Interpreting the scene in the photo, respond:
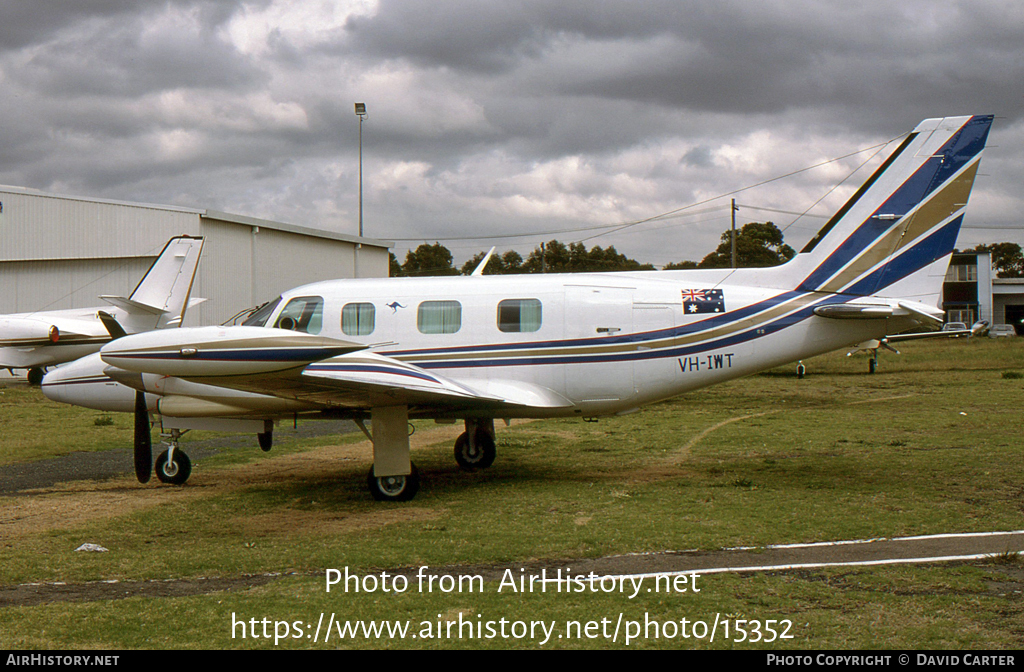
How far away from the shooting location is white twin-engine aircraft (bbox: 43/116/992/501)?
40.7 feet

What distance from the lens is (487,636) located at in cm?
597

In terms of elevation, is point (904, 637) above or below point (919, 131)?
below

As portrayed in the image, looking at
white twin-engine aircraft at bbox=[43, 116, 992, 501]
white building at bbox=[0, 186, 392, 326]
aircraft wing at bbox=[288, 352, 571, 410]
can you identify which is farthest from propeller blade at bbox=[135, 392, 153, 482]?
white building at bbox=[0, 186, 392, 326]

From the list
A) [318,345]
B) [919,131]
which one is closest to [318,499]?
[318,345]

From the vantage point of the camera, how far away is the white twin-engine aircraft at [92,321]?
26.0 m

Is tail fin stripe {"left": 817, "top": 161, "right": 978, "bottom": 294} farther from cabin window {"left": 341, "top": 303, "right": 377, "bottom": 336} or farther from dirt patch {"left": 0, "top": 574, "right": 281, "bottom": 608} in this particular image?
dirt patch {"left": 0, "top": 574, "right": 281, "bottom": 608}

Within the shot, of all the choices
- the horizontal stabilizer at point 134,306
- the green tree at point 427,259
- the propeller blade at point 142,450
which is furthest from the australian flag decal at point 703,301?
the green tree at point 427,259

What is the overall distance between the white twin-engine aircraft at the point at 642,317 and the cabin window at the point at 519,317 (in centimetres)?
2

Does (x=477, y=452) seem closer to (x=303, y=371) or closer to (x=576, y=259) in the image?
(x=303, y=371)

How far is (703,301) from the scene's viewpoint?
12.7 metres

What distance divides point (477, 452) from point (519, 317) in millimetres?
3124
